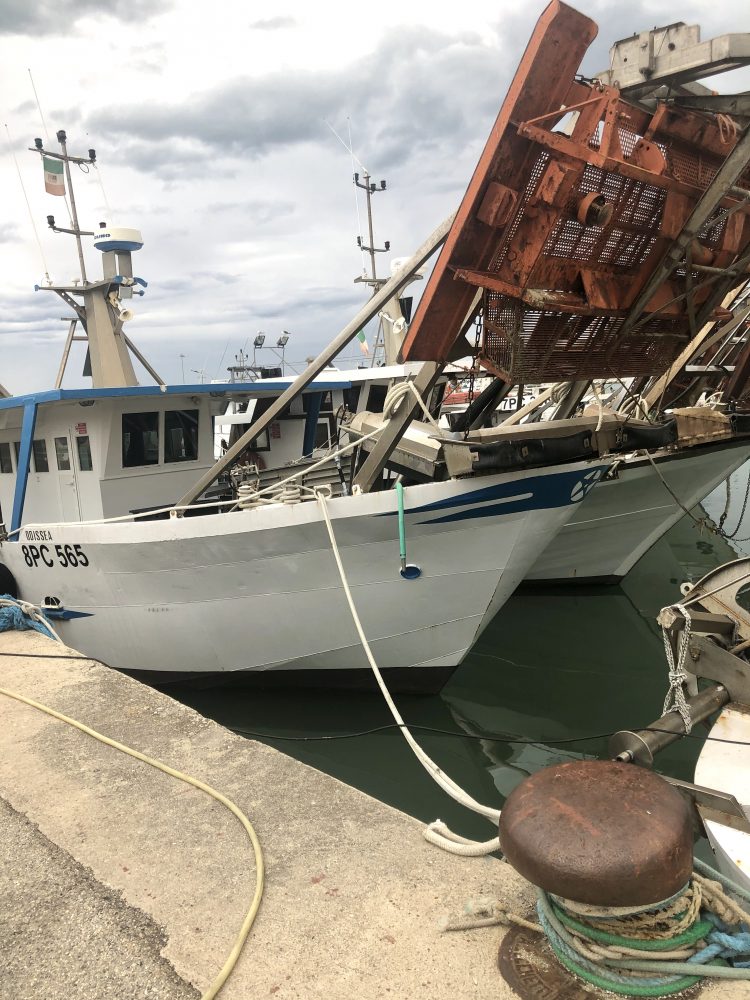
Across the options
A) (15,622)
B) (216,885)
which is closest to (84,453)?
(15,622)

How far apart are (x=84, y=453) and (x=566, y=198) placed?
6075 mm

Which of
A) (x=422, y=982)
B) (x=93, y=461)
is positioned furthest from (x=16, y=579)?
(x=422, y=982)

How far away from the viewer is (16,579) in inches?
344

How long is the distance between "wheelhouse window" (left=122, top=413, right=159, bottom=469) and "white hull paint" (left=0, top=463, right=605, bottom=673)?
133 cm

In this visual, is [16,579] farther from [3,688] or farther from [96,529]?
[3,688]

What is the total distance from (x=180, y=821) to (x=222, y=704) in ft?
15.1

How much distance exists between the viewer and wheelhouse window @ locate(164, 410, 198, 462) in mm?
8781

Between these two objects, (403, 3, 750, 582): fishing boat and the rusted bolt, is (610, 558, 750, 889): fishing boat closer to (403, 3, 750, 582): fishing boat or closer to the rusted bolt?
(403, 3, 750, 582): fishing boat

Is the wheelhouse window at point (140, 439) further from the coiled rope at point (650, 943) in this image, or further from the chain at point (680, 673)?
the coiled rope at point (650, 943)

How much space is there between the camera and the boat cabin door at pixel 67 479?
8469 mm

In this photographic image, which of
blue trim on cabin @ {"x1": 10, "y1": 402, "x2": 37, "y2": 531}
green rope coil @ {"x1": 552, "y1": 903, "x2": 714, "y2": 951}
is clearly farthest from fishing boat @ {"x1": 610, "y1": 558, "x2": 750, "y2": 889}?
blue trim on cabin @ {"x1": 10, "y1": 402, "x2": 37, "y2": 531}

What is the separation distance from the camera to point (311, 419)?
10570 mm

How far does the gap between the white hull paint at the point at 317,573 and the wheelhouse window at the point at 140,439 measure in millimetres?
1331

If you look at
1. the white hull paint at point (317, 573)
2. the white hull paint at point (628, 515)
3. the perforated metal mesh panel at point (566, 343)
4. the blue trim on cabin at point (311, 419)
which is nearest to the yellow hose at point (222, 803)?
the white hull paint at point (317, 573)
